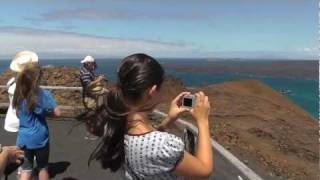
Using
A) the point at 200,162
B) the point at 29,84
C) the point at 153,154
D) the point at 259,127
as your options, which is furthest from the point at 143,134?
the point at 259,127

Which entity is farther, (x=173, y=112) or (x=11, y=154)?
(x=11, y=154)

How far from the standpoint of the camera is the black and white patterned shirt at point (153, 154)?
2934mm

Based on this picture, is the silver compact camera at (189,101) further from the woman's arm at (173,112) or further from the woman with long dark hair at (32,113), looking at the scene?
the woman with long dark hair at (32,113)

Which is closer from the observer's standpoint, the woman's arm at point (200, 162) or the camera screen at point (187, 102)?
the woman's arm at point (200, 162)

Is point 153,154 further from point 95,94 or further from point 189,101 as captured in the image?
point 95,94

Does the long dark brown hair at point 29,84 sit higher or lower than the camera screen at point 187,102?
lower

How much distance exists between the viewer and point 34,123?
579cm

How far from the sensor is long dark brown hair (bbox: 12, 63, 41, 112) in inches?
217

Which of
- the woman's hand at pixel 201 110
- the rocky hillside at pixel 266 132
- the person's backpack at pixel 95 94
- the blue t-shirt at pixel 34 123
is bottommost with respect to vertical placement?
the rocky hillside at pixel 266 132

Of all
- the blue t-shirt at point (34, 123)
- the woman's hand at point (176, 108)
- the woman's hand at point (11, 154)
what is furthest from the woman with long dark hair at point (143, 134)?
the blue t-shirt at point (34, 123)

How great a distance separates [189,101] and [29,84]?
2738 mm

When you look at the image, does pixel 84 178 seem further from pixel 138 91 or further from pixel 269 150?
pixel 269 150

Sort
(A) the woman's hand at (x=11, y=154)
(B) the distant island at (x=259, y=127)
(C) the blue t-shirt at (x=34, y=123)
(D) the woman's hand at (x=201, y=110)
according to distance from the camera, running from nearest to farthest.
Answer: (D) the woman's hand at (x=201, y=110), (A) the woman's hand at (x=11, y=154), (C) the blue t-shirt at (x=34, y=123), (B) the distant island at (x=259, y=127)

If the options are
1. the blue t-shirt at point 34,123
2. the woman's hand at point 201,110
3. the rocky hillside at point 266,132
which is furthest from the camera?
the rocky hillside at point 266,132
